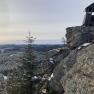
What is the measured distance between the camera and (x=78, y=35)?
1267 inches

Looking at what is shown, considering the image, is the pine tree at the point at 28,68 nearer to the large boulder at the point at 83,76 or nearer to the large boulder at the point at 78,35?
the large boulder at the point at 78,35

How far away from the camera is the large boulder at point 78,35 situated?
3108cm

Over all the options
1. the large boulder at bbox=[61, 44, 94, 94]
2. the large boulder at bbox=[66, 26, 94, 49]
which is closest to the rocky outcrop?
the large boulder at bbox=[61, 44, 94, 94]

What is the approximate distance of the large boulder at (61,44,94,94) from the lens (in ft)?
57.1

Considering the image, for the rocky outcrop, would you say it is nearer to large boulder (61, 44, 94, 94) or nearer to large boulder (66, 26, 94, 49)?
large boulder (61, 44, 94, 94)

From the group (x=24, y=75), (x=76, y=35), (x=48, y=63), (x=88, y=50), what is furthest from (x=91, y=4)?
(x=88, y=50)

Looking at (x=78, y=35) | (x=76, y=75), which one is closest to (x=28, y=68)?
(x=78, y=35)

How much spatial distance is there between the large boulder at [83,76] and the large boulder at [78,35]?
442 inches

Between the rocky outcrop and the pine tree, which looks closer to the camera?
the rocky outcrop

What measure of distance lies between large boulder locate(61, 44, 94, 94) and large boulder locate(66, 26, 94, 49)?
11234 millimetres

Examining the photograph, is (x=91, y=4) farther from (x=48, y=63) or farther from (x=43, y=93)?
(x=43, y=93)

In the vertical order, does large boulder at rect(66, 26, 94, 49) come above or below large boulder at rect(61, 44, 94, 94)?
above

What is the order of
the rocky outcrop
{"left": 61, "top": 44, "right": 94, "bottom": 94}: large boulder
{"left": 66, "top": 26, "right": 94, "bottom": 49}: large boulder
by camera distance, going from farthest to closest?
{"left": 66, "top": 26, "right": 94, "bottom": 49}: large boulder
the rocky outcrop
{"left": 61, "top": 44, "right": 94, "bottom": 94}: large boulder

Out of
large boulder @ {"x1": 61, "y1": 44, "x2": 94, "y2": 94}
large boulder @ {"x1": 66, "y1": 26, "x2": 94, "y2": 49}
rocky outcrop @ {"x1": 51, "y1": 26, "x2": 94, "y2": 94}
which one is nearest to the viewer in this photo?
large boulder @ {"x1": 61, "y1": 44, "x2": 94, "y2": 94}
